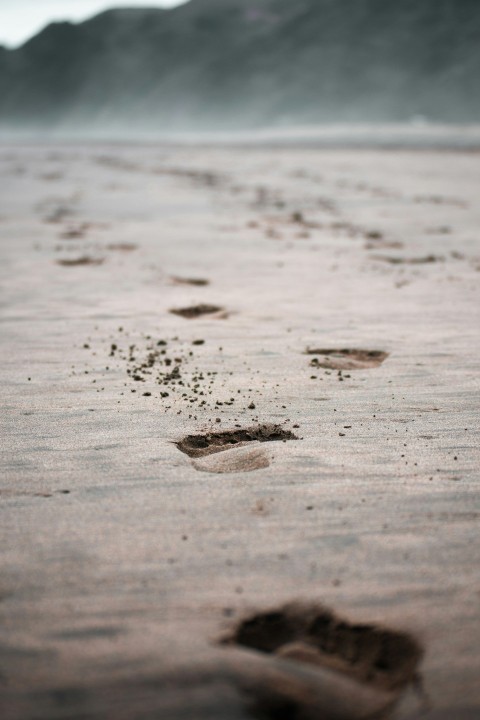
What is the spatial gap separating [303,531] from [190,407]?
1292mm

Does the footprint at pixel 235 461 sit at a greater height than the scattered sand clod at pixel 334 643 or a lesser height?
greater

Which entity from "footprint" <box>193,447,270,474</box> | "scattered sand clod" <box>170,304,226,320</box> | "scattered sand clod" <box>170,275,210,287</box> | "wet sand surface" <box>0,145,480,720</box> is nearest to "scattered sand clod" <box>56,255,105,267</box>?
"wet sand surface" <box>0,145,480,720</box>

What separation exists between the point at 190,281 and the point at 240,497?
4379 mm

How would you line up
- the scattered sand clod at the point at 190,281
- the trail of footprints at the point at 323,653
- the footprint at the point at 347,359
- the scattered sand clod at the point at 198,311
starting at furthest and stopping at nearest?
the scattered sand clod at the point at 190,281, the scattered sand clod at the point at 198,311, the footprint at the point at 347,359, the trail of footprints at the point at 323,653

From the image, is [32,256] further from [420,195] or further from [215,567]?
[420,195]

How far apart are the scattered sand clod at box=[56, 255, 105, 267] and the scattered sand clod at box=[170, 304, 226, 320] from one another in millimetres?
2126

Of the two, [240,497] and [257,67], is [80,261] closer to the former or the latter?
[240,497]

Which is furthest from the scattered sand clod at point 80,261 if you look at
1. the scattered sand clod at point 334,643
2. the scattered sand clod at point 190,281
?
the scattered sand clod at point 334,643

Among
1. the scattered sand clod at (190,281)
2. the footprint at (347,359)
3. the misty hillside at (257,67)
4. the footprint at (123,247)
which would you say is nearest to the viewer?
the footprint at (347,359)

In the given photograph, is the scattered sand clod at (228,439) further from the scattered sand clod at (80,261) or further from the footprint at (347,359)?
the scattered sand clod at (80,261)

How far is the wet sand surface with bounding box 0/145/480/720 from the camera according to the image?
6.72ft

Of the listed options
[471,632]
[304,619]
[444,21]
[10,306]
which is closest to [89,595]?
[304,619]

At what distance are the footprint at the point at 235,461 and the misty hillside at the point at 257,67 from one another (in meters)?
86.4

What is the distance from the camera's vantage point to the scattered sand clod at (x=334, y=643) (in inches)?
81.6
